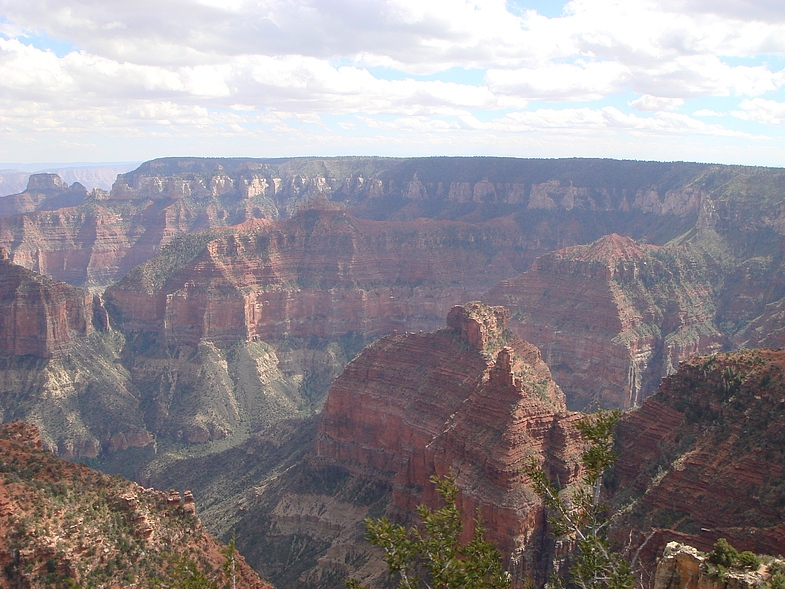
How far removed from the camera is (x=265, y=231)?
152m

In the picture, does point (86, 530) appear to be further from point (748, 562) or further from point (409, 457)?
point (409, 457)

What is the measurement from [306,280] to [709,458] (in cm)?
10796

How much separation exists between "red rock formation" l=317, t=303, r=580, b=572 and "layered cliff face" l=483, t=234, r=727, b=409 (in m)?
39.1

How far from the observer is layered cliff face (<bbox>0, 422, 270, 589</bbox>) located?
114 ft

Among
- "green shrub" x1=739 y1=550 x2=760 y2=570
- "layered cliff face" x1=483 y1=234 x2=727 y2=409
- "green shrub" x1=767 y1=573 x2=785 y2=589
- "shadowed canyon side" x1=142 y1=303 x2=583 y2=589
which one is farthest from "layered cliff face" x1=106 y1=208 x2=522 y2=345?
"green shrub" x1=767 y1=573 x2=785 y2=589

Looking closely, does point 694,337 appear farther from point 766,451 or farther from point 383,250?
point 766,451

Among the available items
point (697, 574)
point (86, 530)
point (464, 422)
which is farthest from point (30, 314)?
point (697, 574)

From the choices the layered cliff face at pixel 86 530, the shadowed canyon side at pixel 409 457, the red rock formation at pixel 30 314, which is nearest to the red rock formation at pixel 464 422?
the shadowed canyon side at pixel 409 457

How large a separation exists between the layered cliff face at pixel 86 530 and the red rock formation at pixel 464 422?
19.3 meters

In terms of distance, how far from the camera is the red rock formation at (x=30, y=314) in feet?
391

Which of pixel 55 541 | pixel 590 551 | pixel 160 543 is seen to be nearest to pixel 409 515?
pixel 160 543

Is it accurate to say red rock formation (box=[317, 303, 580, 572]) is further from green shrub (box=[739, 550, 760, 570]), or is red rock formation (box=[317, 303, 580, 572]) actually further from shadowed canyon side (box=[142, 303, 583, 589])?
green shrub (box=[739, 550, 760, 570])

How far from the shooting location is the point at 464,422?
199 feet

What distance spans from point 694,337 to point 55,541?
103488mm
